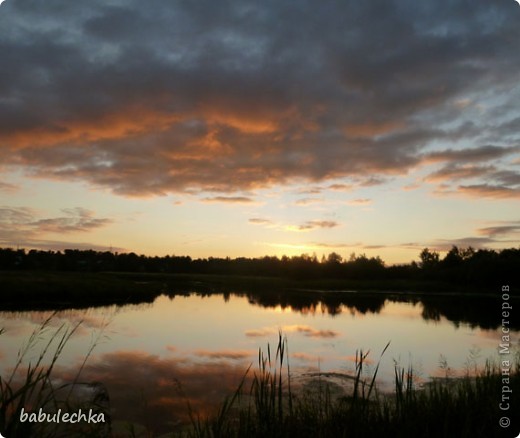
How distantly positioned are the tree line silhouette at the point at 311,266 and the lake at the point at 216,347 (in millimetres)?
25889

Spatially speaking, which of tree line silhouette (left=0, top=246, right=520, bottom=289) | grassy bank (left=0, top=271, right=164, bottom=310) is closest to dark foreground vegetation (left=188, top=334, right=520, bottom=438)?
grassy bank (left=0, top=271, right=164, bottom=310)

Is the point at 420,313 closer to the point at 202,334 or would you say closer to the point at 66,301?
the point at 202,334

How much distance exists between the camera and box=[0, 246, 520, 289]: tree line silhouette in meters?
59.4

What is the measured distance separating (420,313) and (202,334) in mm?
20729

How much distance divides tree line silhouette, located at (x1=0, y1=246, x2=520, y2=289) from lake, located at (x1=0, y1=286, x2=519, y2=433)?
25.9 metres

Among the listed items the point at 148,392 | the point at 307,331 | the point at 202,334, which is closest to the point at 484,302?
the point at 307,331

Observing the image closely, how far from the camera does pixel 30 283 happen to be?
34.9 metres

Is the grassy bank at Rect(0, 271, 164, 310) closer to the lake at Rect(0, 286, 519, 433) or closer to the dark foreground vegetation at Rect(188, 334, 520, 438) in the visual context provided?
the lake at Rect(0, 286, 519, 433)

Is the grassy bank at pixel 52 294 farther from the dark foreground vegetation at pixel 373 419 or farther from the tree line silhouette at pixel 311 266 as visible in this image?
the tree line silhouette at pixel 311 266

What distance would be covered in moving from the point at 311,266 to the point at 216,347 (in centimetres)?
8494

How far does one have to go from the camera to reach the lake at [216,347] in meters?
11.7

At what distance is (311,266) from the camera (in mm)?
103000

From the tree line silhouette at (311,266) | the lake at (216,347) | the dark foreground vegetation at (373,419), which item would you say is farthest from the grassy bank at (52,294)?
the tree line silhouette at (311,266)

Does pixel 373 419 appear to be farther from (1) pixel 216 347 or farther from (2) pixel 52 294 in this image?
(2) pixel 52 294
